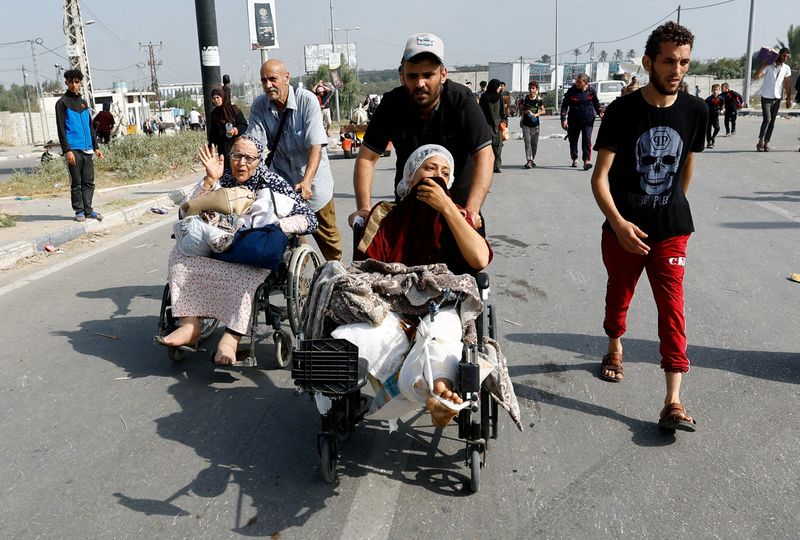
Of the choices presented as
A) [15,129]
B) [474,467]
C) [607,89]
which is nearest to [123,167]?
[474,467]

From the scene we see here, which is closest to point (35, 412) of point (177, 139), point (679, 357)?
point (679, 357)

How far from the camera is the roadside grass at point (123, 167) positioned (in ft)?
49.1

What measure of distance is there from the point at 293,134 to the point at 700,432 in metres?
3.76

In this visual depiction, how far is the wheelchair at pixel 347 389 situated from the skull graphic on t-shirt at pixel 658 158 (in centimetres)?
120

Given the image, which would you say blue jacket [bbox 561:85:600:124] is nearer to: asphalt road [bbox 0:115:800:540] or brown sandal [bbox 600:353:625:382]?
asphalt road [bbox 0:115:800:540]

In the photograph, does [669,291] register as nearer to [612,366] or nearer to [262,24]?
[612,366]

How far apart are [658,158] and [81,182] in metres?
8.75

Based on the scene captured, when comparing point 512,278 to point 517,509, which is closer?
point 517,509

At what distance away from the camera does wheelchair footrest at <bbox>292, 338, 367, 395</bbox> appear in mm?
2979

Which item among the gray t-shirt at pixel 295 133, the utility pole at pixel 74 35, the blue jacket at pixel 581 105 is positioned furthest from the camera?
the utility pole at pixel 74 35

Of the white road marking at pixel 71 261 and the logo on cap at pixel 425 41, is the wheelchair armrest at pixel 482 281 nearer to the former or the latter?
the logo on cap at pixel 425 41

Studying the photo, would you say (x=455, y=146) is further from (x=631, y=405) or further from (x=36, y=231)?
(x=36, y=231)

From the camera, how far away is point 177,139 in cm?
2159

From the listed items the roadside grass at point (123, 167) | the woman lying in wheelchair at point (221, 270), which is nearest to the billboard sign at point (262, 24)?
the roadside grass at point (123, 167)
